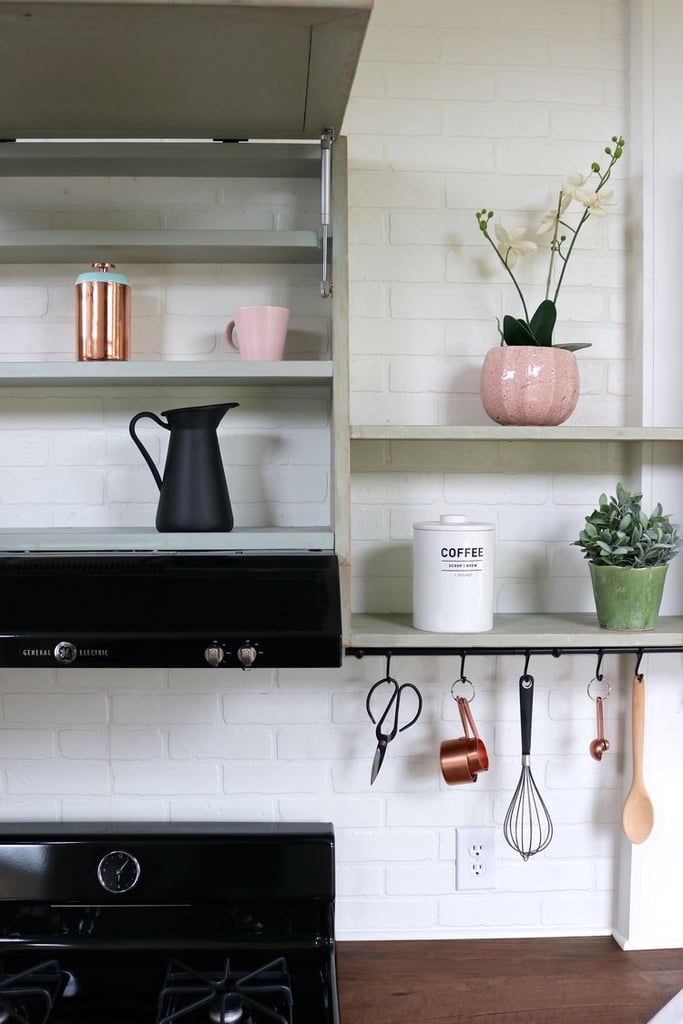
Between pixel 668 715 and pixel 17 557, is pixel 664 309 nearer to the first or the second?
pixel 668 715

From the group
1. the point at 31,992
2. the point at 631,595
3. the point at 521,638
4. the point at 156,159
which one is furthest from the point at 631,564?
the point at 31,992

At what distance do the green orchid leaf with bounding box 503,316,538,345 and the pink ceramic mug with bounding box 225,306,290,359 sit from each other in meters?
0.36

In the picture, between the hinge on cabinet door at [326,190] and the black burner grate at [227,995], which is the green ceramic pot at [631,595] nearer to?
the hinge on cabinet door at [326,190]

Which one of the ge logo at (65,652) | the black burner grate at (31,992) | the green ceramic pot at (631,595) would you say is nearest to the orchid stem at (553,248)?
the green ceramic pot at (631,595)

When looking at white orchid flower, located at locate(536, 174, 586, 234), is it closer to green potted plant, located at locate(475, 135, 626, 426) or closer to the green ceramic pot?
green potted plant, located at locate(475, 135, 626, 426)

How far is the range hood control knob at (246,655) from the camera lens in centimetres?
114

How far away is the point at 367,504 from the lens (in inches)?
62.8

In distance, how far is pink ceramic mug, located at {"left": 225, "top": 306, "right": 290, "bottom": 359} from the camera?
135 cm

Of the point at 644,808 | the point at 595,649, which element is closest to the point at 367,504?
the point at 595,649

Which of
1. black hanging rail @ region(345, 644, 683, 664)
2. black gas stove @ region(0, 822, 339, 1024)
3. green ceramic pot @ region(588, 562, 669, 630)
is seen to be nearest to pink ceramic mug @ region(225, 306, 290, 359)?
black hanging rail @ region(345, 644, 683, 664)

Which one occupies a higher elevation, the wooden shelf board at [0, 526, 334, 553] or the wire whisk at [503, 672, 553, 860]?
the wooden shelf board at [0, 526, 334, 553]

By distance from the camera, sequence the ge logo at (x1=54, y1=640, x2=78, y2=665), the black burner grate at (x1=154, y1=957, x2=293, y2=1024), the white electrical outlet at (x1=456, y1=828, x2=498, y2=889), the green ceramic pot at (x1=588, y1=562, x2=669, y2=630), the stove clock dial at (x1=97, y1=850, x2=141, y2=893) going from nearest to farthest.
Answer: the ge logo at (x1=54, y1=640, x2=78, y2=665)
the black burner grate at (x1=154, y1=957, x2=293, y2=1024)
the green ceramic pot at (x1=588, y1=562, x2=669, y2=630)
the stove clock dial at (x1=97, y1=850, x2=141, y2=893)
the white electrical outlet at (x1=456, y1=828, x2=498, y2=889)

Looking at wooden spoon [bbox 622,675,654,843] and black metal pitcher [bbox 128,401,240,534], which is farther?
wooden spoon [bbox 622,675,654,843]

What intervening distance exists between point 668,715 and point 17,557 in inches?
44.7
